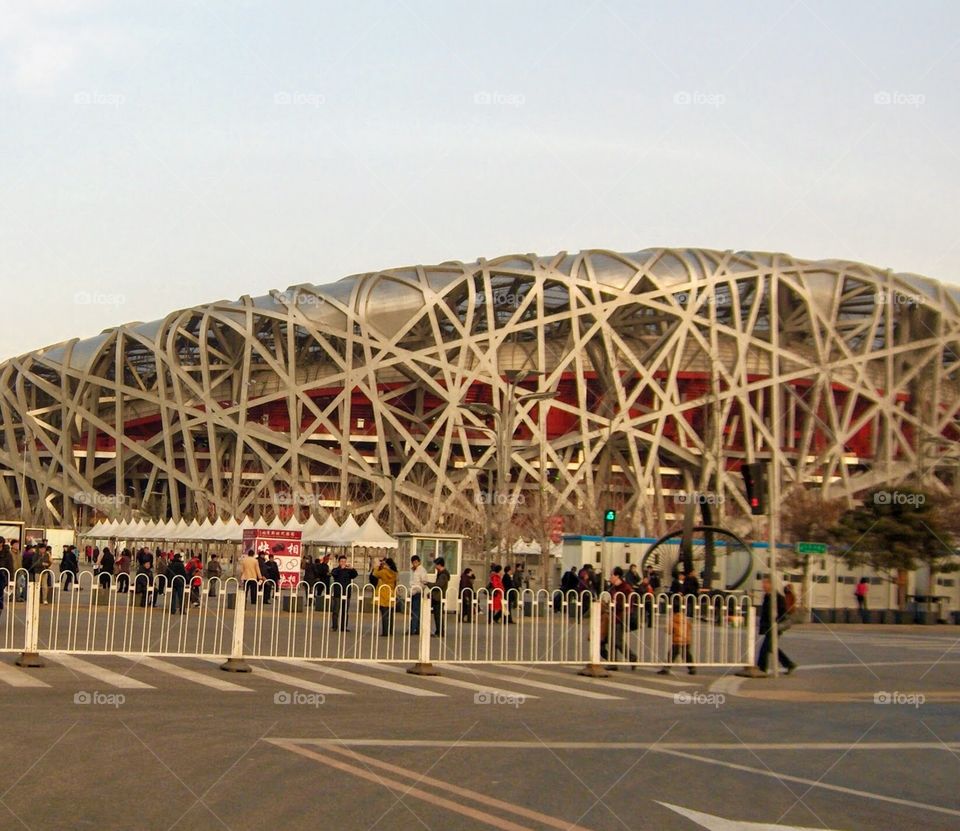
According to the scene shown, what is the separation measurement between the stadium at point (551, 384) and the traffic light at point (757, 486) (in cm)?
4889

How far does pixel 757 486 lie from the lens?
20141mm

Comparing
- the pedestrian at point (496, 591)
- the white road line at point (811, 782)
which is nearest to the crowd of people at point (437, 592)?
the pedestrian at point (496, 591)

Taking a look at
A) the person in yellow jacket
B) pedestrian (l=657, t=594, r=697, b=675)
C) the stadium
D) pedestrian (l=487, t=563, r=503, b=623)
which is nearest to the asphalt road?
pedestrian (l=657, t=594, r=697, b=675)

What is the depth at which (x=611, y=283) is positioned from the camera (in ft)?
240

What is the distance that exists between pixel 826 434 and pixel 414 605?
54387 mm

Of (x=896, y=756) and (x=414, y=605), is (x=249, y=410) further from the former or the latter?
(x=896, y=756)

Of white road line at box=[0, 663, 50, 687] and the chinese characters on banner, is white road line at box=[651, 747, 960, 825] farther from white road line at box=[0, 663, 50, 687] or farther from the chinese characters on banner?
the chinese characters on banner

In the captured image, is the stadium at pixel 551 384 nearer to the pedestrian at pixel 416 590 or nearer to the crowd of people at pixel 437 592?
the crowd of people at pixel 437 592

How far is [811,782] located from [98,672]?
31.9 ft

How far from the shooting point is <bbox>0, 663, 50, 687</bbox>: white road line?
1495 centimetres

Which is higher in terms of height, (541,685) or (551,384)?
(551,384)

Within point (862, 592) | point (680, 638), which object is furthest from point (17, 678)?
point (862, 592)

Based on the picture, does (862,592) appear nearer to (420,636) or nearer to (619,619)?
(619,619)

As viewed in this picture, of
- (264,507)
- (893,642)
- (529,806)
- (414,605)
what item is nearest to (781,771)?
(529,806)
